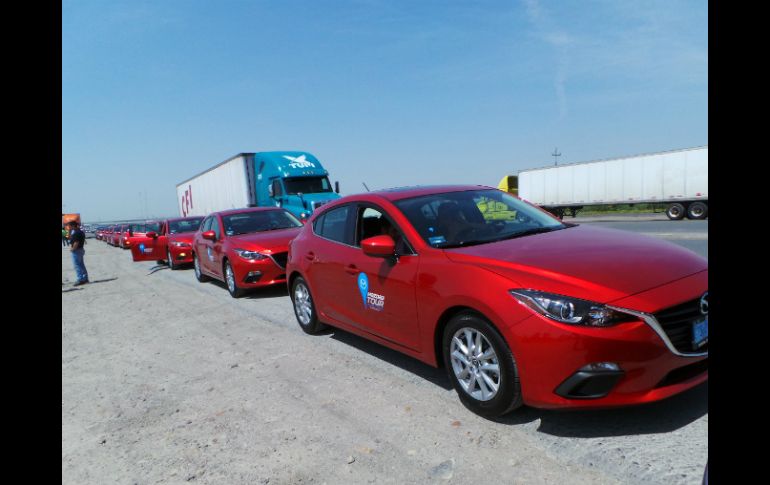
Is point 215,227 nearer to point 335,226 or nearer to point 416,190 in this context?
point 335,226

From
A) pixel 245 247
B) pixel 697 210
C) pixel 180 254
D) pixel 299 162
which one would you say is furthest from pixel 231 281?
pixel 697 210

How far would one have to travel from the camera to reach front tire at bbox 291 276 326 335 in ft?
17.9

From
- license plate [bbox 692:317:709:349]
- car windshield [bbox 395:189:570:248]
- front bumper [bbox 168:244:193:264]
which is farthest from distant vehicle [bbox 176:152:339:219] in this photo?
license plate [bbox 692:317:709:349]

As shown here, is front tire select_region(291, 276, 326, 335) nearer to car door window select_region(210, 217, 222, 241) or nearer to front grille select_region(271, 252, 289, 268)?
front grille select_region(271, 252, 289, 268)

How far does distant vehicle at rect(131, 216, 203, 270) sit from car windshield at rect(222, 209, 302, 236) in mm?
5283

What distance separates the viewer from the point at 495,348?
2.94 metres

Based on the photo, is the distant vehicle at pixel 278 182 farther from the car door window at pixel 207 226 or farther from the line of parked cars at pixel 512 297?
the line of parked cars at pixel 512 297

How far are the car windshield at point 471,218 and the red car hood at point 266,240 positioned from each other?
14.1 ft

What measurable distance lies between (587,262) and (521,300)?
57 centimetres

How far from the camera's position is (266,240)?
842 cm
